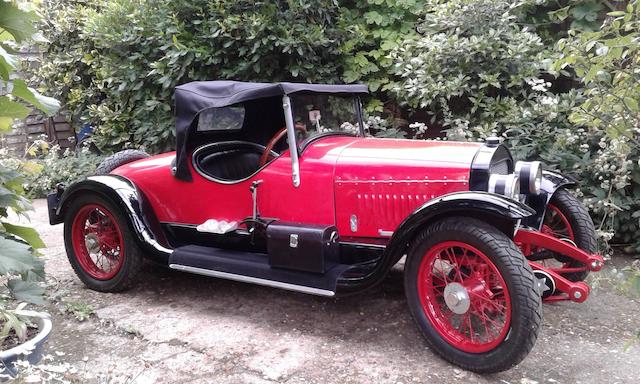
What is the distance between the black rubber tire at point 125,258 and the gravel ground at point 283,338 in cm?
9

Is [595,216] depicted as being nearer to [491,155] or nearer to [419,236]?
[491,155]

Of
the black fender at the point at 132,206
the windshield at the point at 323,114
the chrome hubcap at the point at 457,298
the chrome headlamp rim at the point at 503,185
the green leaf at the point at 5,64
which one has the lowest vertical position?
the chrome hubcap at the point at 457,298

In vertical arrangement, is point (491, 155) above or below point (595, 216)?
above

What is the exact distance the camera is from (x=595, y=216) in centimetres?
489

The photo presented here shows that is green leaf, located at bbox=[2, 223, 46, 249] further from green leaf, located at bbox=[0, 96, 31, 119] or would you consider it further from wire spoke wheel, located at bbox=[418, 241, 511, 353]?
wire spoke wheel, located at bbox=[418, 241, 511, 353]

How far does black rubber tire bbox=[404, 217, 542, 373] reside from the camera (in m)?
2.63

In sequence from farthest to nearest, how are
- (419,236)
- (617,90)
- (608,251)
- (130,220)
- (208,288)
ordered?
(608,251)
(208,288)
(130,220)
(419,236)
(617,90)

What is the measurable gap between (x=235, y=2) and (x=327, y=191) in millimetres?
3871

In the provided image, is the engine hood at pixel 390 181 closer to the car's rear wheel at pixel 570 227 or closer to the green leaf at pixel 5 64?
the car's rear wheel at pixel 570 227

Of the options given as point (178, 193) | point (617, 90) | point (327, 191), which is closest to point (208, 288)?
point (178, 193)

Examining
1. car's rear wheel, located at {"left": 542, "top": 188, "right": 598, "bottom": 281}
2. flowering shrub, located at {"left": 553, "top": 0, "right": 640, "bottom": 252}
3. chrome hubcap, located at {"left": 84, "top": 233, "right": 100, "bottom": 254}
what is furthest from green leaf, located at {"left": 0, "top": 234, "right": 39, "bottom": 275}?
car's rear wheel, located at {"left": 542, "top": 188, "right": 598, "bottom": 281}

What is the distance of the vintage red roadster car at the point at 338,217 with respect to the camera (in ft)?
9.43

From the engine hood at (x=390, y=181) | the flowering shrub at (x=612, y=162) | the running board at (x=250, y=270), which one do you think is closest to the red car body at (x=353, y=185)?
the engine hood at (x=390, y=181)

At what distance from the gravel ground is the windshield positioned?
1.23 meters
